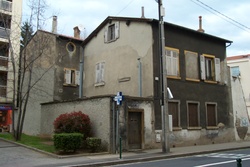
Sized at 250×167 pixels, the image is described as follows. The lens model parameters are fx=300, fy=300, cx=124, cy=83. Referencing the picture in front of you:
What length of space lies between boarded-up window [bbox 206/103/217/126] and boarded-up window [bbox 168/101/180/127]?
10.6 feet

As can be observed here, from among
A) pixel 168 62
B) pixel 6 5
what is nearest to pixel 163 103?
pixel 168 62

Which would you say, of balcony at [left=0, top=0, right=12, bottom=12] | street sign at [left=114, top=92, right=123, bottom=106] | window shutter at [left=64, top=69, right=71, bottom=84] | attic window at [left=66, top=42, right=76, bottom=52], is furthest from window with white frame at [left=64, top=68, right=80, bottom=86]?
balcony at [left=0, top=0, right=12, bottom=12]

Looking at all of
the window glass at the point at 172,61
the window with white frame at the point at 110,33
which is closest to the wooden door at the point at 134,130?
the window glass at the point at 172,61

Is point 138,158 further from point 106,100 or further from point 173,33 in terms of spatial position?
point 173,33

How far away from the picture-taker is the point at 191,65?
20828 mm

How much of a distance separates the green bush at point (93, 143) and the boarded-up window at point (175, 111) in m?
5.76

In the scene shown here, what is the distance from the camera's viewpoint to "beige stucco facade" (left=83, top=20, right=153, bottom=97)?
1881 centimetres

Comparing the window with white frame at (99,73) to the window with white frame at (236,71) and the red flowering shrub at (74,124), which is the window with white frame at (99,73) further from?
the window with white frame at (236,71)

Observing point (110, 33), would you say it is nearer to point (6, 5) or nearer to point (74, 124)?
point (74, 124)

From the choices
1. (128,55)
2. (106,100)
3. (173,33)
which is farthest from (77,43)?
(106,100)

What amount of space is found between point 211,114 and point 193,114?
6.66 feet

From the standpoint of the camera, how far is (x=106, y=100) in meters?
16.0

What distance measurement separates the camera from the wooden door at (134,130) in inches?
657

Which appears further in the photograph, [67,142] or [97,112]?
[97,112]
